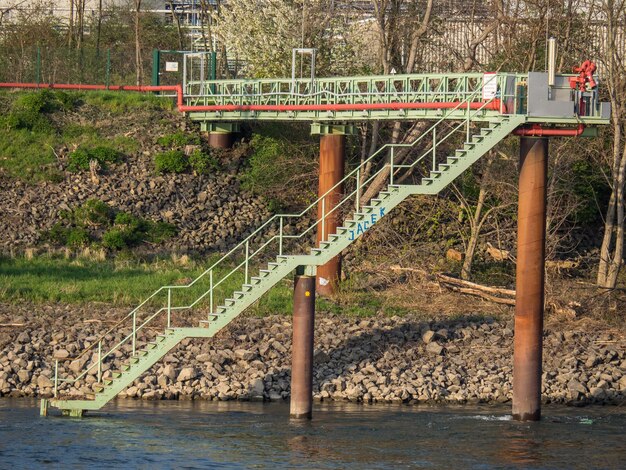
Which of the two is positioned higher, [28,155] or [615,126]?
[615,126]

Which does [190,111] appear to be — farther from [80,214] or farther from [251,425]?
[251,425]

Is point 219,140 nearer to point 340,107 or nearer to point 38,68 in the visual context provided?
point 38,68

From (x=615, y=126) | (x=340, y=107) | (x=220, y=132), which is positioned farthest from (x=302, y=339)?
(x=220, y=132)

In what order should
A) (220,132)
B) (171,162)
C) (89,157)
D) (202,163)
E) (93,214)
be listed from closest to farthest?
1. (93,214)
2. (171,162)
3. (89,157)
4. (202,163)
5. (220,132)

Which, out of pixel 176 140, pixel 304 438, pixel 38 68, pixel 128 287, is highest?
pixel 38 68

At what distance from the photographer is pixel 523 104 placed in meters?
30.3

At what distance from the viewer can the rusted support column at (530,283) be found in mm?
30484

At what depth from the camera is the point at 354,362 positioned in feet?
116

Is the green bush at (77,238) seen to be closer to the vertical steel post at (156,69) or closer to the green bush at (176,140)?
the green bush at (176,140)

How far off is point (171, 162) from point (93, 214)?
4259mm

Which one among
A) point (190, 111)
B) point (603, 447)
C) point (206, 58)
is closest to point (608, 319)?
point (603, 447)

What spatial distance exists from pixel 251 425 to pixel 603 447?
7.14 metres

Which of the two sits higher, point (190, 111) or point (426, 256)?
point (190, 111)

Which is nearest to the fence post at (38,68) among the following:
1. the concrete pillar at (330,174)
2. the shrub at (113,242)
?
the shrub at (113,242)
